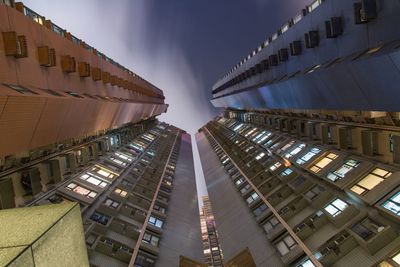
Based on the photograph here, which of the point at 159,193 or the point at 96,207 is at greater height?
the point at 96,207

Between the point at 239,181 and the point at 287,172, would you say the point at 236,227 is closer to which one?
the point at 287,172

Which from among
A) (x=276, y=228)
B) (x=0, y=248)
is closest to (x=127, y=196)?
(x=276, y=228)

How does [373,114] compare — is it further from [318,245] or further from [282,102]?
[282,102]

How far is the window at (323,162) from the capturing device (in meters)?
28.3

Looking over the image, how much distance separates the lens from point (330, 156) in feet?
95.1

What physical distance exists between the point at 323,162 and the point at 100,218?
16775 mm

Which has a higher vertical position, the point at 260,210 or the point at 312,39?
the point at 312,39

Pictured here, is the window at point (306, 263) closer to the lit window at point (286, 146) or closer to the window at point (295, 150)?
the window at point (295, 150)

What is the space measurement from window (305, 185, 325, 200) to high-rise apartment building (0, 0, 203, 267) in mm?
11069

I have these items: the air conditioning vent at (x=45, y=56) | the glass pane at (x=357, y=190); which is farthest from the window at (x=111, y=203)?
the glass pane at (x=357, y=190)

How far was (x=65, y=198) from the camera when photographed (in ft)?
88.6

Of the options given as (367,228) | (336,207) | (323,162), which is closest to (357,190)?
(336,207)

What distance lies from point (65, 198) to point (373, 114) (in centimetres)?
2117

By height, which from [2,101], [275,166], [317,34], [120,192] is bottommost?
[120,192]
